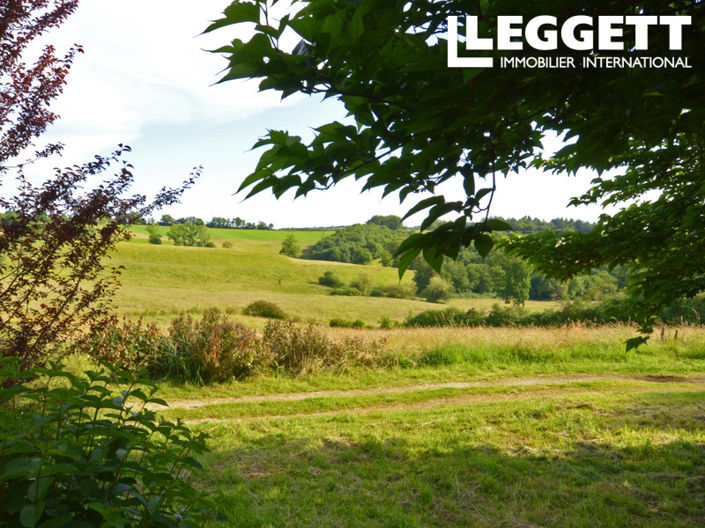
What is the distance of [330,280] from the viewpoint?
54625mm

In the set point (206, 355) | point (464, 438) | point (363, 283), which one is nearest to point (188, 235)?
point (363, 283)

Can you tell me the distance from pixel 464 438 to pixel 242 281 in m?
48.5

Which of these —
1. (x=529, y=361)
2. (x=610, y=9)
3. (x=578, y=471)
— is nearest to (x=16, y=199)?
(x=610, y=9)

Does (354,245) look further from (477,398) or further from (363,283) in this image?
(477,398)

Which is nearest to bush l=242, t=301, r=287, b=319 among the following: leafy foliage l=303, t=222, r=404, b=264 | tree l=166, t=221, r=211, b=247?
leafy foliage l=303, t=222, r=404, b=264

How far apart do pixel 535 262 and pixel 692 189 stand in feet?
5.74

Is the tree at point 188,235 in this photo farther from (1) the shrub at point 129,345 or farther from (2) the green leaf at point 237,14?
(2) the green leaf at point 237,14

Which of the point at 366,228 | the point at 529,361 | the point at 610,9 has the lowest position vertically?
the point at 529,361

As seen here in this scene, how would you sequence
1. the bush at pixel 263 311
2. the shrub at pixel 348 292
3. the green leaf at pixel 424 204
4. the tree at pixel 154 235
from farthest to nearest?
the tree at pixel 154 235 → the shrub at pixel 348 292 → the bush at pixel 263 311 → the green leaf at pixel 424 204

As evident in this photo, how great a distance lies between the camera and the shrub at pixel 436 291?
1841 inches

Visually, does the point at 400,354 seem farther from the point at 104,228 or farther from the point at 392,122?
the point at 392,122

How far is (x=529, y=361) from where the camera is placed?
440 inches

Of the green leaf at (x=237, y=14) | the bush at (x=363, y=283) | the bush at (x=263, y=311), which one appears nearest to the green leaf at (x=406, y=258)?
the green leaf at (x=237, y=14)

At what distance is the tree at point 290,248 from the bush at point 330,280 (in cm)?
1460
